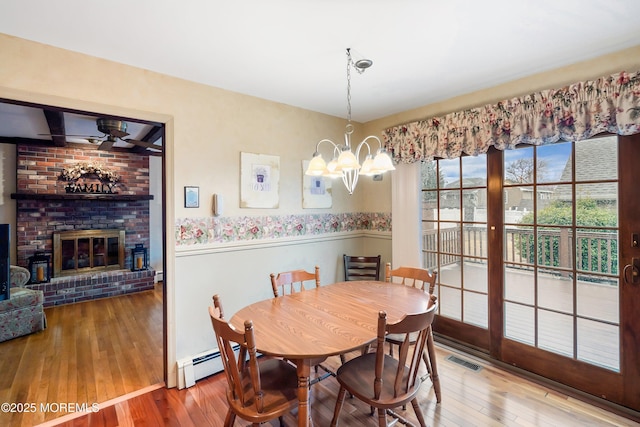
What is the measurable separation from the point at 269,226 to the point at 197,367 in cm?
134

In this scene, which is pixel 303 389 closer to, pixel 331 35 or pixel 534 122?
pixel 331 35

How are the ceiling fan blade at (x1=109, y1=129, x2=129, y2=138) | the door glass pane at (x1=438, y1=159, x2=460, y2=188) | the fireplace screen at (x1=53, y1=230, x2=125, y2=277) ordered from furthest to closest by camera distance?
the fireplace screen at (x1=53, y1=230, x2=125, y2=277) → the ceiling fan blade at (x1=109, y1=129, x2=129, y2=138) → the door glass pane at (x1=438, y1=159, x2=460, y2=188)

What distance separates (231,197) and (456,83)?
2.19 meters

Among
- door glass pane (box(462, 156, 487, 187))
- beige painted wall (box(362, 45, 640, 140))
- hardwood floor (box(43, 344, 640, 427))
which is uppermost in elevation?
beige painted wall (box(362, 45, 640, 140))

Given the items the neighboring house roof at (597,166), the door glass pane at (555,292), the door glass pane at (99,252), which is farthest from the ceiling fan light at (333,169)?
the door glass pane at (99,252)

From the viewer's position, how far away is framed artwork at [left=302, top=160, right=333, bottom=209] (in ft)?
10.6

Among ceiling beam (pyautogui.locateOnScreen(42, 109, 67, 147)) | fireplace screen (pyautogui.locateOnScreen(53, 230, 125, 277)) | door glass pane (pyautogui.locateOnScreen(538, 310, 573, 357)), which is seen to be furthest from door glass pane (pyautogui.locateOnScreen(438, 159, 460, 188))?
fireplace screen (pyautogui.locateOnScreen(53, 230, 125, 277))

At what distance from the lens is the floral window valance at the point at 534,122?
1.91m

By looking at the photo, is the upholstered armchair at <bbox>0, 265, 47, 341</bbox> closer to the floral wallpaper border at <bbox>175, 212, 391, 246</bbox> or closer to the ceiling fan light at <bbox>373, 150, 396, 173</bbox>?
the floral wallpaper border at <bbox>175, 212, 391, 246</bbox>

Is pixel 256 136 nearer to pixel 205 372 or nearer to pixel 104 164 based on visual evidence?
pixel 205 372

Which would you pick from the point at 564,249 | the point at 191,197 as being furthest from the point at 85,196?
the point at 564,249

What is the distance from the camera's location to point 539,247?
2.44 meters

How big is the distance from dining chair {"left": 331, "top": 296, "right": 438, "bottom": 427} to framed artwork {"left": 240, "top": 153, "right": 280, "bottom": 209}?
5.45 feet

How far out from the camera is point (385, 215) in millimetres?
3506
